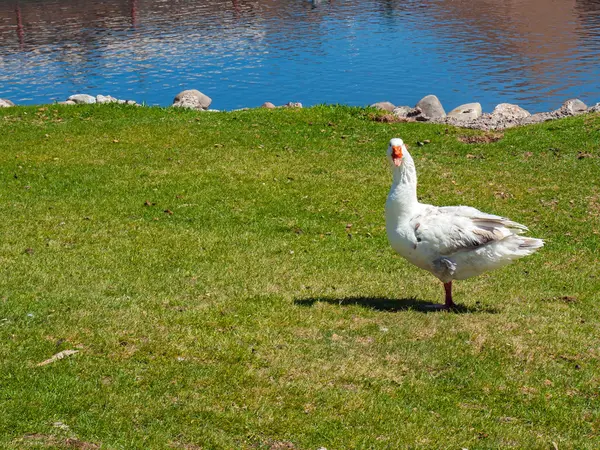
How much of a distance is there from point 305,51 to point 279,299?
3968 centimetres

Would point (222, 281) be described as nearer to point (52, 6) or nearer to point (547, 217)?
point (547, 217)

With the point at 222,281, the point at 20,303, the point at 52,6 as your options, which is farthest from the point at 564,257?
the point at 52,6

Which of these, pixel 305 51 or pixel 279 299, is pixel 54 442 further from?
pixel 305 51

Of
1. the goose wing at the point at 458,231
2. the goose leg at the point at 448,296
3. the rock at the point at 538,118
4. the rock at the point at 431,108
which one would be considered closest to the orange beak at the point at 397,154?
the goose wing at the point at 458,231

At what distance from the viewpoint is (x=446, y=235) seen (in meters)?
11.0

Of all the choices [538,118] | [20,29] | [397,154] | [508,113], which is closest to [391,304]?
[397,154]

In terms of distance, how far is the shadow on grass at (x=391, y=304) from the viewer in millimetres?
11586

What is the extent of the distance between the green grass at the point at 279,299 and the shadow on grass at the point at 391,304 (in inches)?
2.1

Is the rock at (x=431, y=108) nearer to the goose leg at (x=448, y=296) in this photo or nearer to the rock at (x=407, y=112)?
the rock at (x=407, y=112)

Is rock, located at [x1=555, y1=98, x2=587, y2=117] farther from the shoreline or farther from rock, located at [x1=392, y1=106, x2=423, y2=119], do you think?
rock, located at [x1=392, y1=106, x2=423, y2=119]

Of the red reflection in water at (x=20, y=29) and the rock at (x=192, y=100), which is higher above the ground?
the rock at (x=192, y=100)

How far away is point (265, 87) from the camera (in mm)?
40906

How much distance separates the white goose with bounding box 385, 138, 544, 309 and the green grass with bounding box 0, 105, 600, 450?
80 centimetres

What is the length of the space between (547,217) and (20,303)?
11.0 meters
